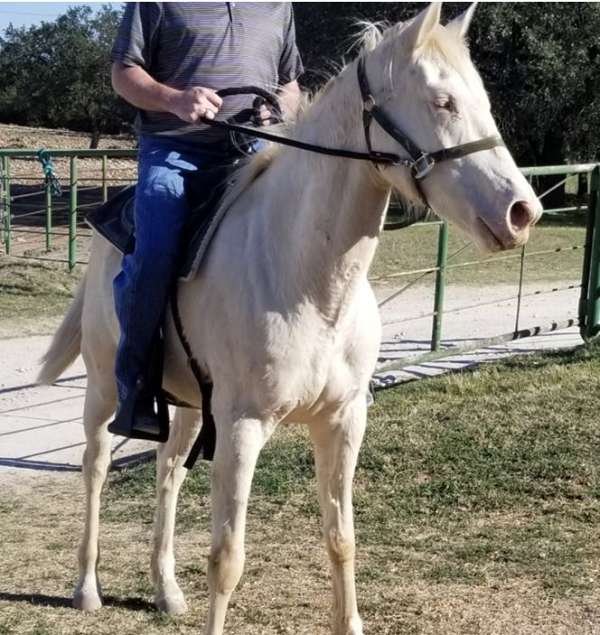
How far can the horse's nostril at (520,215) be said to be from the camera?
8.81 ft

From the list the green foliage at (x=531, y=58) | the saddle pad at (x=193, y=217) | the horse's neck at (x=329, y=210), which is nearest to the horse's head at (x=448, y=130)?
the horse's neck at (x=329, y=210)

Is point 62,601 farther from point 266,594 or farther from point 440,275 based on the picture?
point 440,275

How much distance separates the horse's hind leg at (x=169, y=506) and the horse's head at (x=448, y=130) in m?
1.91

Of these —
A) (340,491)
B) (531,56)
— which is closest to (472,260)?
(531,56)

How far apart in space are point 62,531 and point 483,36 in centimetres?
2121

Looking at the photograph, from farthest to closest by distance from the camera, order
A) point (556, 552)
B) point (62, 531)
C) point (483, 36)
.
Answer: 1. point (483, 36)
2. point (62, 531)
3. point (556, 552)

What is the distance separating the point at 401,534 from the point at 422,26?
293cm

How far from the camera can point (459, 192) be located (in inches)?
109

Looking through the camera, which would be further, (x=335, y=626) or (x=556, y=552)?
(x=556, y=552)

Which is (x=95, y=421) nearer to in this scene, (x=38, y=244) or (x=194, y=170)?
(x=194, y=170)

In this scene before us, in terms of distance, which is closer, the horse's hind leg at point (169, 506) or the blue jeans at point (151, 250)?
the blue jeans at point (151, 250)

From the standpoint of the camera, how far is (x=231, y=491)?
3.32 metres

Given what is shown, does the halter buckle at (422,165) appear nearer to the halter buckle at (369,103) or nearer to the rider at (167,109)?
the halter buckle at (369,103)

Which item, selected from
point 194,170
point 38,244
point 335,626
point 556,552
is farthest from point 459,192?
point 38,244
